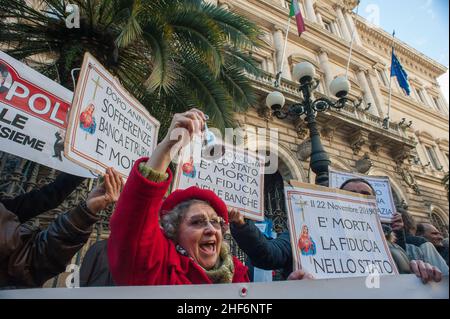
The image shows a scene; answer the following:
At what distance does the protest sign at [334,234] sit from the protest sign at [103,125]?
1287 millimetres

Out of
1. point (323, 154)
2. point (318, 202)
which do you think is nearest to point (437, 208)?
point (323, 154)

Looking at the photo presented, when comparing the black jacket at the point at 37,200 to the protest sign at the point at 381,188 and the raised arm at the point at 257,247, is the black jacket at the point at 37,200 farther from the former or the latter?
the protest sign at the point at 381,188

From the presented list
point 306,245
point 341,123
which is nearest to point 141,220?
point 306,245

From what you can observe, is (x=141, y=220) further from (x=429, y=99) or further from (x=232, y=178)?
(x=429, y=99)

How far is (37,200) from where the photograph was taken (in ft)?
6.97

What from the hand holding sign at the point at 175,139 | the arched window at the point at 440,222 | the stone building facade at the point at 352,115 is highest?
the stone building facade at the point at 352,115

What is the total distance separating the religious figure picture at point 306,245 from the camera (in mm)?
1963

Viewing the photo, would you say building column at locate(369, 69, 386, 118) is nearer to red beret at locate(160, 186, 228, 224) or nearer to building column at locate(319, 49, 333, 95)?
building column at locate(319, 49, 333, 95)

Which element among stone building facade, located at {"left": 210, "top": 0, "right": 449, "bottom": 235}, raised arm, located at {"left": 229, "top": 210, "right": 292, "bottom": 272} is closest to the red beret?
raised arm, located at {"left": 229, "top": 210, "right": 292, "bottom": 272}

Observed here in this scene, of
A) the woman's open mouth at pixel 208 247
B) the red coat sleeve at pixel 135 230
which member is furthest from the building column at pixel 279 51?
the red coat sleeve at pixel 135 230

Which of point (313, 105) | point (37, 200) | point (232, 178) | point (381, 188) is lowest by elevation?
point (37, 200)

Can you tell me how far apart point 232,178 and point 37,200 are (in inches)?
63.6

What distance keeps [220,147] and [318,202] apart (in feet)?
3.72

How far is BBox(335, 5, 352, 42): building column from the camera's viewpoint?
60.6 feet
